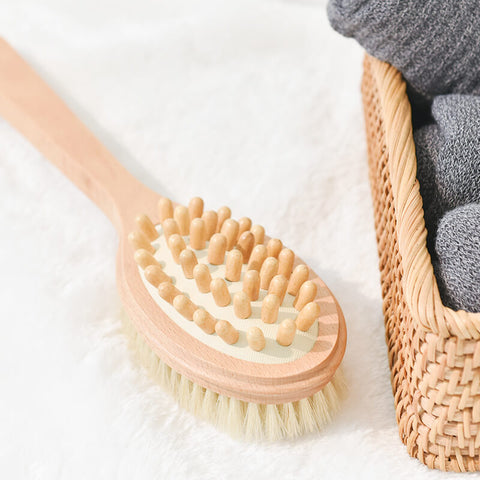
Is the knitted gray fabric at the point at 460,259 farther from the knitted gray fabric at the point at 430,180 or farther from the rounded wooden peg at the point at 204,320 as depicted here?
the rounded wooden peg at the point at 204,320

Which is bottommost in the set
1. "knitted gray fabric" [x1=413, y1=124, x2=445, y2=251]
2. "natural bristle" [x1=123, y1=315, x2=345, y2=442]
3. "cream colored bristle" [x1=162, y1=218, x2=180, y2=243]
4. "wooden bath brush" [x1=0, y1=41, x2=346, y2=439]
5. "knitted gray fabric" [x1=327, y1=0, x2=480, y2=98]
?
"natural bristle" [x1=123, y1=315, x2=345, y2=442]

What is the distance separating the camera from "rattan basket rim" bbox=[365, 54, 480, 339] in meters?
0.42

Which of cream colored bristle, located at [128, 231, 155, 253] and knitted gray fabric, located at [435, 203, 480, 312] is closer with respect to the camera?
knitted gray fabric, located at [435, 203, 480, 312]

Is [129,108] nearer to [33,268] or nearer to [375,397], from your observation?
[33,268]

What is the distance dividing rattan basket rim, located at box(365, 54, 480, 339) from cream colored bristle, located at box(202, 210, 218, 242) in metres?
0.15

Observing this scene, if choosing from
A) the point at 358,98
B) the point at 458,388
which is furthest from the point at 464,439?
the point at 358,98

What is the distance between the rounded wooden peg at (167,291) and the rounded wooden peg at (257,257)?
2.6 inches

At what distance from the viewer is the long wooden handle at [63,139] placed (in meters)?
0.68

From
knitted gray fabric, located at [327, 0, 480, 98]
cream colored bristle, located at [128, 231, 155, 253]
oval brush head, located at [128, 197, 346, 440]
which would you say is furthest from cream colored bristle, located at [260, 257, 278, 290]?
knitted gray fabric, located at [327, 0, 480, 98]

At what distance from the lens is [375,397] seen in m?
0.56

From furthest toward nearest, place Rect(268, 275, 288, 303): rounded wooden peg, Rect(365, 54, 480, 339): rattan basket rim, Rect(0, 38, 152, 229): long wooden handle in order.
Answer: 1. Rect(0, 38, 152, 229): long wooden handle
2. Rect(268, 275, 288, 303): rounded wooden peg
3. Rect(365, 54, 480, 339): rattan basket rim

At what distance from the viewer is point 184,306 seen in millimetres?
522

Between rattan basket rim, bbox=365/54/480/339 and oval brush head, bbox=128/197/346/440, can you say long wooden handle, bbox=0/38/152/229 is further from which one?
rattan basket rim, bbox=365/54/480/339

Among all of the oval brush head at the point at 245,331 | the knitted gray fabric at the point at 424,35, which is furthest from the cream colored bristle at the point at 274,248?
the knitted gray fabric at the point at 424,35
